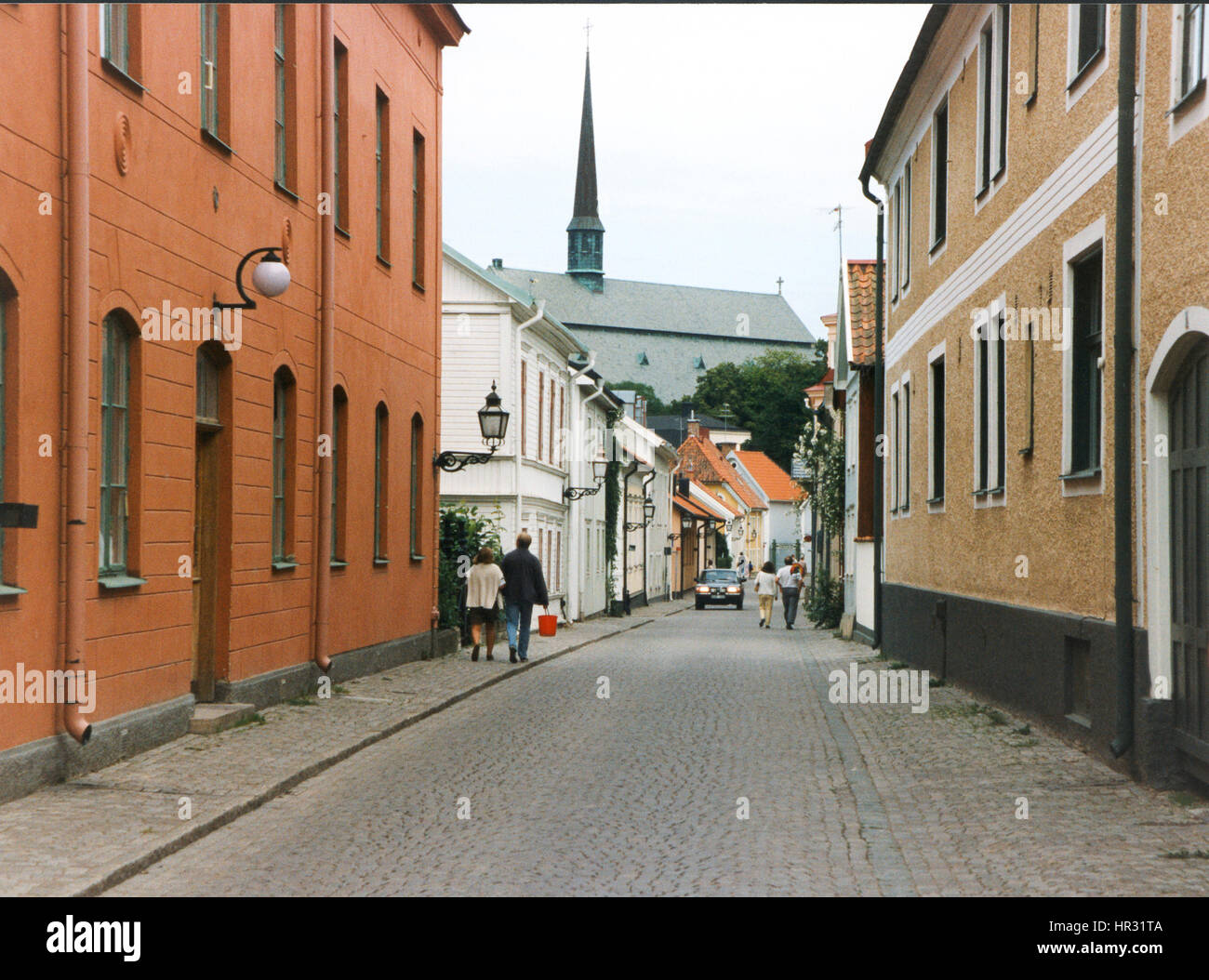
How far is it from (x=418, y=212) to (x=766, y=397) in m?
99.4

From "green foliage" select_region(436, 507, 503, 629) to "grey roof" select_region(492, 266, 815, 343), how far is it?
11100cm

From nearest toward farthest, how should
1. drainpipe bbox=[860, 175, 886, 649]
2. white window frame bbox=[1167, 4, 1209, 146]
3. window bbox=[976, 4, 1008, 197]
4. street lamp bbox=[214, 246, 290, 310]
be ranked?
white window frame bbox=[1167, 4, 1209, 146]
street lamp bbox=[214, 246, 290, 310]
window bbox=[976, 4, 1008, 197]
drainpipe bbox=[860, 175, 886, 649]

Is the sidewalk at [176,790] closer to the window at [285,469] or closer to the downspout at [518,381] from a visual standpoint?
the window at [285,469]

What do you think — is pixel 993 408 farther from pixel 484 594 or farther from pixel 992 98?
pixel 484 594

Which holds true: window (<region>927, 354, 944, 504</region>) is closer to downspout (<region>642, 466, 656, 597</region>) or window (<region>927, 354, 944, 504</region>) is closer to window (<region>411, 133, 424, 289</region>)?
window (<region>411, 133, 424, 289</region>)

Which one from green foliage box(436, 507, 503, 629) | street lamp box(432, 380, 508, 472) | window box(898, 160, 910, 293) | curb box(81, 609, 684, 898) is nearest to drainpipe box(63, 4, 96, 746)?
curb box(81, 609, 684, 898)

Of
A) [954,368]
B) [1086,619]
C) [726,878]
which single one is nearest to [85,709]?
[726,878]

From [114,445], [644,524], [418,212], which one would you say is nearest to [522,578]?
[418,212]

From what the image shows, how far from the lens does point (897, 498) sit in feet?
72.5

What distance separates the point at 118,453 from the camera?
34.3 feet

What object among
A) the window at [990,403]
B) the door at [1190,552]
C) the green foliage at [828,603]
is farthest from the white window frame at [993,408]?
the green foliage at [828,603]

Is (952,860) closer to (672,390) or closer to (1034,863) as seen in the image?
(1034,863)

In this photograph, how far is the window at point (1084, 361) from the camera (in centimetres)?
1128

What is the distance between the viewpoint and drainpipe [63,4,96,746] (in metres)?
9.24
